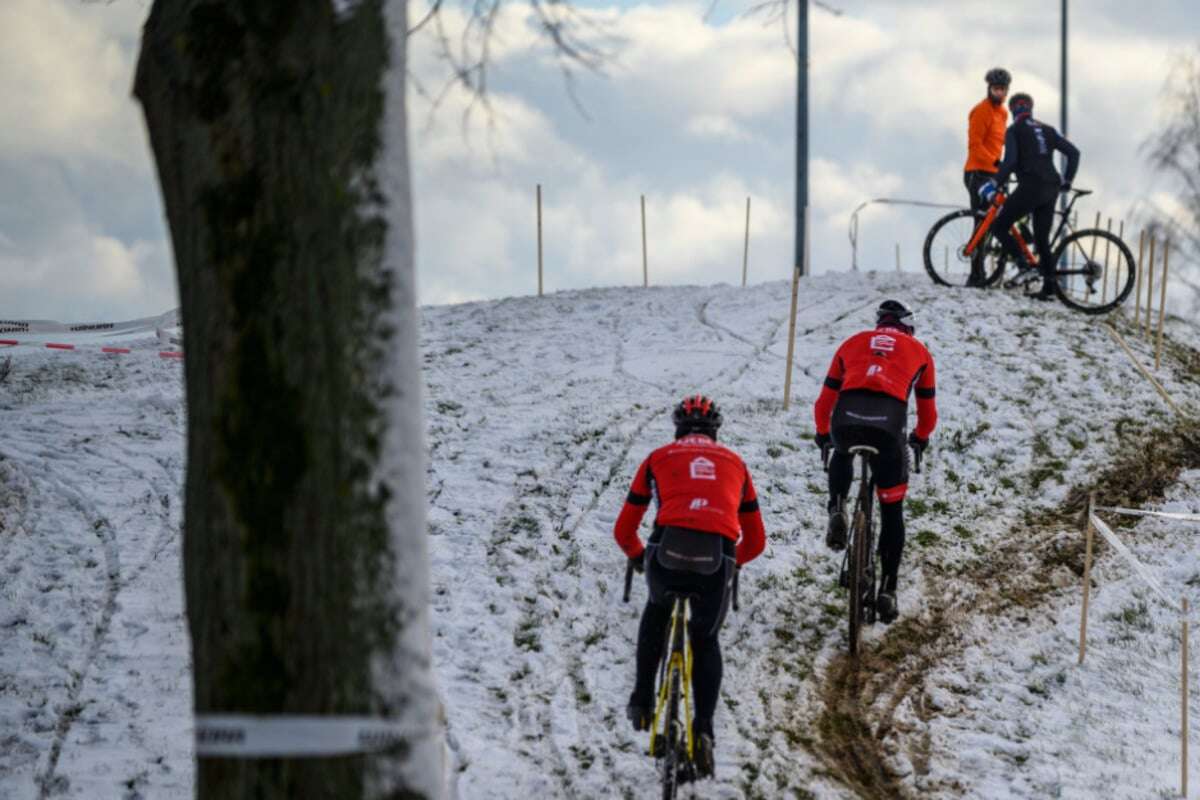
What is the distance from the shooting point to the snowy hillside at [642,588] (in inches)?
267

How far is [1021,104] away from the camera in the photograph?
1412 centimetres

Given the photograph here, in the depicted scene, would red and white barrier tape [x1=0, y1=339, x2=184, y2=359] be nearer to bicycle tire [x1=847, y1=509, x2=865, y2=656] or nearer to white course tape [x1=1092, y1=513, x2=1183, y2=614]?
bicycle tire [x1=847, y1=509, x2=865, y2=656]

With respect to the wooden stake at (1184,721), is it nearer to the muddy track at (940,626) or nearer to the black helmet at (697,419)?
the muddy track at (940,626)

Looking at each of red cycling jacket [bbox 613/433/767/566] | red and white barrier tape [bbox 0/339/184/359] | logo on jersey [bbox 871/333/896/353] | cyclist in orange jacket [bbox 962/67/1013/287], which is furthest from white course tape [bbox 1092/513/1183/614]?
red and white barrier tape [bbox 0/339/184/359]

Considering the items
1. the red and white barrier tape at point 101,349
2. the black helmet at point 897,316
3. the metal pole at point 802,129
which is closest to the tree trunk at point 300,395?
the black helmet at point 897,316

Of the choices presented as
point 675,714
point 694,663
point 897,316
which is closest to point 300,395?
point 675,714

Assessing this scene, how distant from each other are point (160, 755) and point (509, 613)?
2600mm

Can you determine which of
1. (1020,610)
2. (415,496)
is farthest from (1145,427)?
(415,496)

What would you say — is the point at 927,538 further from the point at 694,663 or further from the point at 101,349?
the point at 101,349

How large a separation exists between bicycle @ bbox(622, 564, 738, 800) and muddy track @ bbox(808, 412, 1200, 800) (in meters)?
1.19

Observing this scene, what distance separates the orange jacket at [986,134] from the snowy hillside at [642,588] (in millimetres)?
2136

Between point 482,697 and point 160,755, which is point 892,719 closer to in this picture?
point 482,697

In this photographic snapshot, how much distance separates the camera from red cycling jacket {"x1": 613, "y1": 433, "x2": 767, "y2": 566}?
5883 millimetres

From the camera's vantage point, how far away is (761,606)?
8.68 meters
